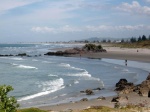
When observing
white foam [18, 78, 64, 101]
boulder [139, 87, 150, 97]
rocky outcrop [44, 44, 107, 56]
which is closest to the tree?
boulder [139, 87, 150, 97]

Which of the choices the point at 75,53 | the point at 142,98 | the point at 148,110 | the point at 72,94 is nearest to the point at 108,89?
the point at 72,94

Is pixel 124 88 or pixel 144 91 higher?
pixel 144 91

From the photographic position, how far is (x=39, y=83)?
4025 cm

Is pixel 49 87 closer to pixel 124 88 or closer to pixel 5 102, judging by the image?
pixel 124 88

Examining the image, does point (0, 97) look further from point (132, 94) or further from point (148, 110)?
point (132, 94)

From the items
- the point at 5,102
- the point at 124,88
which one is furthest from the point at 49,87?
the point at 5,102

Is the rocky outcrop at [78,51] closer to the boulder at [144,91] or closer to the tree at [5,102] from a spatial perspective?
the boulder at [144,91]

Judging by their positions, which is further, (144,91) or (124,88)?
(124,88)

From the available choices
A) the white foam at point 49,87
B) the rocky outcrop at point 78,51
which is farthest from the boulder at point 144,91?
the rocky outcrop at point 78,51

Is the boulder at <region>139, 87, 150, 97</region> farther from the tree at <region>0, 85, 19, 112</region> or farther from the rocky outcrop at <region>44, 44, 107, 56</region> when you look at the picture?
the rocky outcrop at <region>44, 44, 107, 56</region>

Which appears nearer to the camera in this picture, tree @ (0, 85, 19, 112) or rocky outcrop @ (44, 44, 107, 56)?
tree @ (0, 85, 19, 112)

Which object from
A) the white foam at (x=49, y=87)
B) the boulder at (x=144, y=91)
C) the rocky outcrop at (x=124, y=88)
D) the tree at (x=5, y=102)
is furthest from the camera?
the white foam at (x=49, y=87)

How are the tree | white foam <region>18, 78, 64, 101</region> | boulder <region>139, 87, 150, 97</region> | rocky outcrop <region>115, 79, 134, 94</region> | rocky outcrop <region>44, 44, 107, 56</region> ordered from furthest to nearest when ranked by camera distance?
rocky outcrop <region>44, 44, 107, 56</region>
white foam <region>18, 78, 64, 101</region>
rocky outcrop <region>115, 79, 134, 94</region>
boulder <region>139, 87, 150, 97</region>
the tree

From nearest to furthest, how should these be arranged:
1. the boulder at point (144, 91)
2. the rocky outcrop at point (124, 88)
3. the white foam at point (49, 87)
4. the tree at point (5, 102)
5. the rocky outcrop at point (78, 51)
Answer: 1. the tree at point (5, 102)
2. the boulder at point (144, 91)
3. the rocky outcrop at point (124, 88)
4. the white foam at point (49, 87)
5. the rocky outcrop at point (78, 51)
